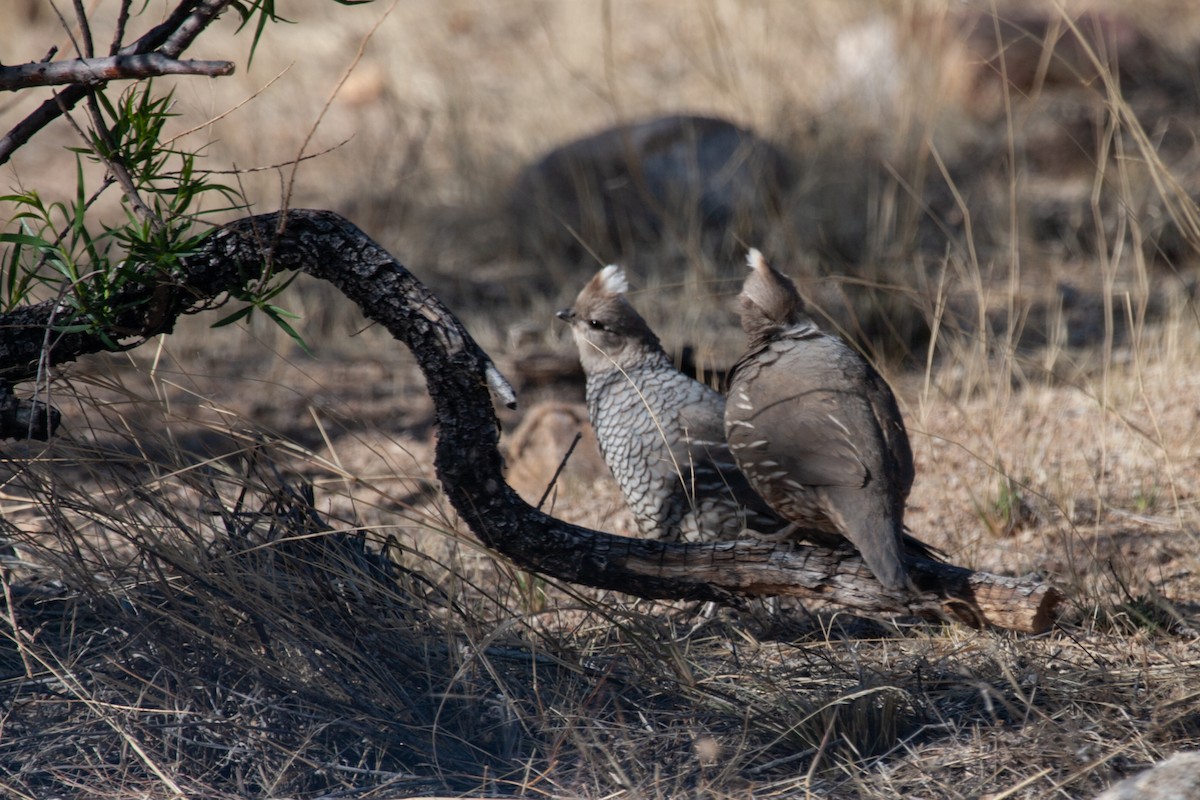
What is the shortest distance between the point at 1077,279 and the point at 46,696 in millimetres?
5647

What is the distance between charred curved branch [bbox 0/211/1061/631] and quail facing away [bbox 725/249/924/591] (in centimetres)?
12

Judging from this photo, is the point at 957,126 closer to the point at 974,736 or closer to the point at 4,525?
the point at 974,736

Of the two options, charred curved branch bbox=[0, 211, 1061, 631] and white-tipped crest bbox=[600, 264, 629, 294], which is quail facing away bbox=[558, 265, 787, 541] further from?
charred curved branch bbox=[0, 211, 1061, 631]

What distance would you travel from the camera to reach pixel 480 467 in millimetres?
2607

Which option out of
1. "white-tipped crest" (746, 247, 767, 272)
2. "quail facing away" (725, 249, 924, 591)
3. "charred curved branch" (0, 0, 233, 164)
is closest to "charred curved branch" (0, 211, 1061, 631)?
"quail facing away" (725, 249, 924, 591)

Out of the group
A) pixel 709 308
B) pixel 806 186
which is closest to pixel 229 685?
pixel 709 308

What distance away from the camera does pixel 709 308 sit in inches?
249

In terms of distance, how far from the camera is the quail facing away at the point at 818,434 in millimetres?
2740

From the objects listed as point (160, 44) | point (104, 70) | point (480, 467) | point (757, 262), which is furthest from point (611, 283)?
point (104, 70)

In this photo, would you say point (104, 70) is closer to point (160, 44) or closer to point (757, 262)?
point (160, 44)

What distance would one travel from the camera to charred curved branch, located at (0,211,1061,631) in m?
2.53

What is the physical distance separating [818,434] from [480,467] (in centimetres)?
87

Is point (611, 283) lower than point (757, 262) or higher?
lower

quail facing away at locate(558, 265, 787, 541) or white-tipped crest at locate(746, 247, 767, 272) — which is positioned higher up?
white-tipped crest at locate(746, 247, 767, 272)
